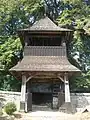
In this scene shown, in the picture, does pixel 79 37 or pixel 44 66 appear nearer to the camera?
pixel 44 66

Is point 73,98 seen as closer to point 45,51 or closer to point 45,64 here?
point 45,64

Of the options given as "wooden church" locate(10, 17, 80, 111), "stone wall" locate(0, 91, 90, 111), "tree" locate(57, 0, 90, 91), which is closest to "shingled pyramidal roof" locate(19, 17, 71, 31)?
"wooden church" locate(10, 17, 80, 111)

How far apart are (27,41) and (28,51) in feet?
2.83

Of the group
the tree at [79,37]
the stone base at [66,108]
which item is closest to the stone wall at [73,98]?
the stone base at [66,108]

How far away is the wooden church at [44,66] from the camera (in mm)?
18422

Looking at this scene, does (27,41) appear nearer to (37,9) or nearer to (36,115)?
(36,115)

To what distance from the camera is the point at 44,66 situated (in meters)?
18.9

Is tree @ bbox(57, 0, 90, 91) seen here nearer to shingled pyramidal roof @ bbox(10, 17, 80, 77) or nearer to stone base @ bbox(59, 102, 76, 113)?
shingled pyramidal roof @ bbox(10, 17, 80, 77)

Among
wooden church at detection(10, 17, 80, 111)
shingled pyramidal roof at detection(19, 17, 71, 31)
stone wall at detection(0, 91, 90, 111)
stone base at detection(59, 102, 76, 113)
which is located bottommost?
stone base at detection(59, 102, 76, 113)

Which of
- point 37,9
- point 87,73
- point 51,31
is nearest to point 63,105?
point 51,31

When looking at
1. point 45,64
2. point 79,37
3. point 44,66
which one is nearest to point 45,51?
point 45,64

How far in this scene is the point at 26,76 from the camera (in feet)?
61.7

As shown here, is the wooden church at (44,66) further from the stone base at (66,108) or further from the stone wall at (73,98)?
the stone wall at (73,98)

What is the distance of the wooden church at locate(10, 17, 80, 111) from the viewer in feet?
60.4
